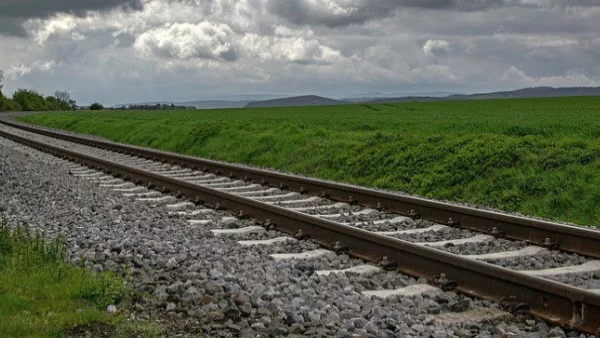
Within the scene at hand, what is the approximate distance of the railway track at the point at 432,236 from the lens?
618cm

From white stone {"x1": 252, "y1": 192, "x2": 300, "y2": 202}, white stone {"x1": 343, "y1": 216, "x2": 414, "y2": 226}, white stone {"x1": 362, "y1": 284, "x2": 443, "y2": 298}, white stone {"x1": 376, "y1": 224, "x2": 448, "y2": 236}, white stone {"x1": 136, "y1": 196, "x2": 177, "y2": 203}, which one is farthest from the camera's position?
white stone {"x1": 252, "y1": 192, "x2": 300, "y2": 202}

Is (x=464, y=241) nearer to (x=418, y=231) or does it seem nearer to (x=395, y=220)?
(x=418, y=231)

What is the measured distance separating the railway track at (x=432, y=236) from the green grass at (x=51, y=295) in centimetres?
225

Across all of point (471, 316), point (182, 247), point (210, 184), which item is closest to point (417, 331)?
point (471, 316)

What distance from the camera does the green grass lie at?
5.61m

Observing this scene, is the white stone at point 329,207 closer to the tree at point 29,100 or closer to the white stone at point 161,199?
the white stone at point 161,199

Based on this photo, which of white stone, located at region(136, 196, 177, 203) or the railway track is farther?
white stone, located at region(136, 196, 177, 203)

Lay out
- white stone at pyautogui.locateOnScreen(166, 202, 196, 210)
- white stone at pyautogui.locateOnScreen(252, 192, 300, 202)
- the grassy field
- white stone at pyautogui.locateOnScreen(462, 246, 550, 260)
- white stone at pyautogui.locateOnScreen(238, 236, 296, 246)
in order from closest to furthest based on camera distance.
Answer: white stone at pyautogui.locateOnScreen(462, 246, 550, 260)
white stone at pyautogui.locateOnScreen(238, 236, 296, 246)
white stone at pyautogui.locateOnScreen(166, 202, 196, 210)
white stone at pyautogui.locateOnScreen(252, 192, 300, 202)
the grassy field

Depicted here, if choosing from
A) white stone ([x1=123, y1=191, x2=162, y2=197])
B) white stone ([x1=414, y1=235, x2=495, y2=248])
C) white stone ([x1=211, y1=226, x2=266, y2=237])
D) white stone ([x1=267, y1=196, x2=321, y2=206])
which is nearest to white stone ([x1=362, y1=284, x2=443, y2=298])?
white stone ([x1=414, y1=235, x2=495, y2=248])

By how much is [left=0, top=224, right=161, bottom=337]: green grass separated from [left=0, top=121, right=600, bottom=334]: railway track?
2.25 metres

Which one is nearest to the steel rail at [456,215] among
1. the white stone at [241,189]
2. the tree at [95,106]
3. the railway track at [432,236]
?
the railway track at [432,236]

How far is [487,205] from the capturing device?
13.8m

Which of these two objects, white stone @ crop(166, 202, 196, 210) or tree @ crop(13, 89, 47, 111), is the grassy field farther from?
tree @ crop(13, 89, 47, 111)

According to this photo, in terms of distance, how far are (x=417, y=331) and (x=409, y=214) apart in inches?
222
